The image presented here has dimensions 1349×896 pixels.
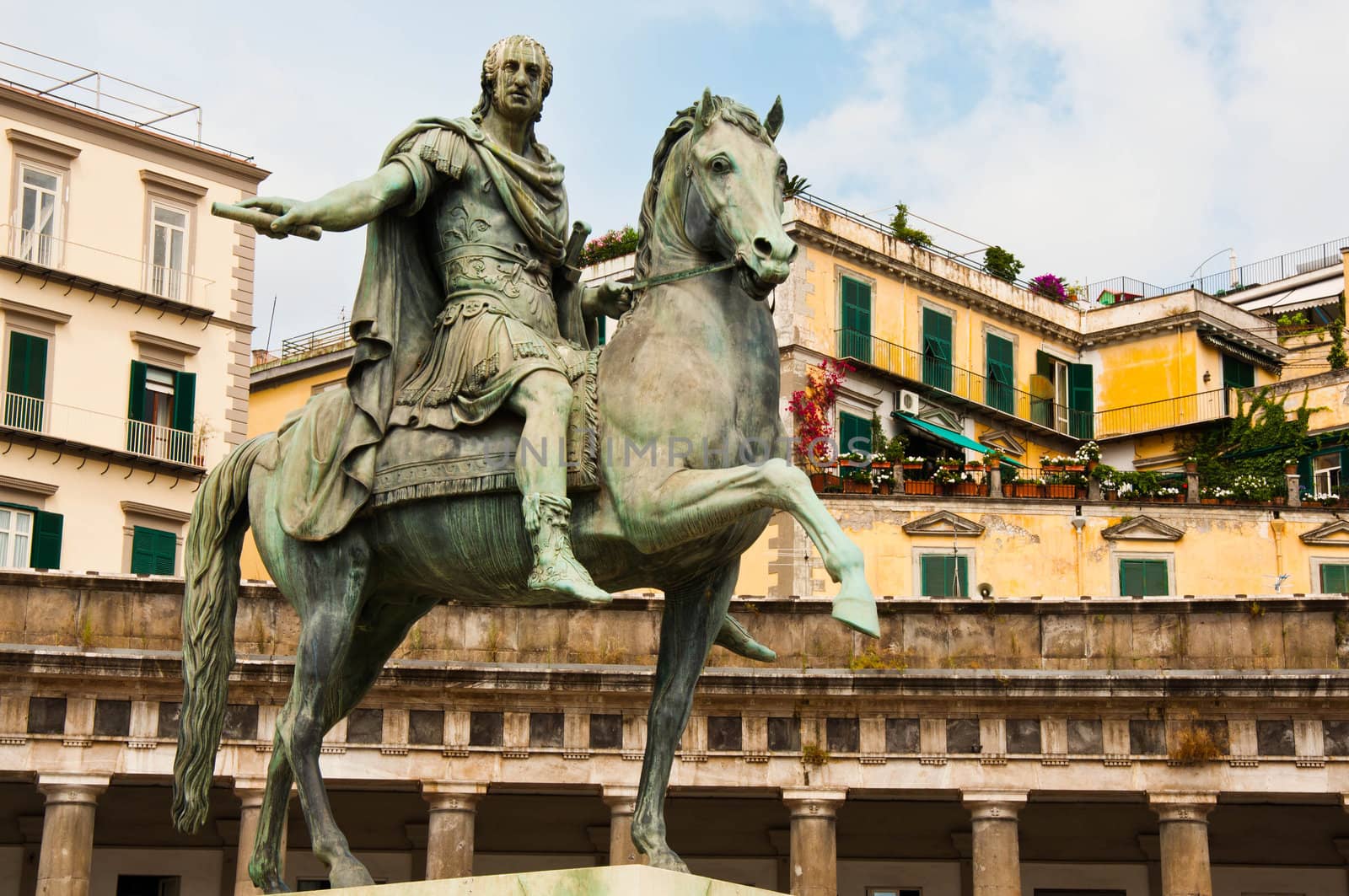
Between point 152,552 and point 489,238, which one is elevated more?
point 152,552

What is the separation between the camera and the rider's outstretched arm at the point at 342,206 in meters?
12.5

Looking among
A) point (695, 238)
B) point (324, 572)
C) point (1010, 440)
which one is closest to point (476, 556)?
point (324, 572)

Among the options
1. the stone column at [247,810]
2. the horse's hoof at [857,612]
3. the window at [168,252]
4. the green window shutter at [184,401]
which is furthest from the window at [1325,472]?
the horse's hoof at [857,612]

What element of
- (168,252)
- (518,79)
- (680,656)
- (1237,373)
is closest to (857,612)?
(680,656)

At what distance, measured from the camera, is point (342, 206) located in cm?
1255

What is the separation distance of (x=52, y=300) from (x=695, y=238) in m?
37.3

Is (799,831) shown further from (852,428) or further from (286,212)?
(286,212)

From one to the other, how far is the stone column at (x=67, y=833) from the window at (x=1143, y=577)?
23.9 metres

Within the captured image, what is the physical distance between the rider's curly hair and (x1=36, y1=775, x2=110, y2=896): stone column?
25.4 m

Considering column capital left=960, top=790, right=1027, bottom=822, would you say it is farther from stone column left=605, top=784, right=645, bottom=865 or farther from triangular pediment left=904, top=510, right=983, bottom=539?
triangular pediment left=904, top=510, right=983, bottom=539

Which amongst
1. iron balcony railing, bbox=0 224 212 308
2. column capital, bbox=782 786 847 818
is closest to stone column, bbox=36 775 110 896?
column capital, bbox=782 786 847 818

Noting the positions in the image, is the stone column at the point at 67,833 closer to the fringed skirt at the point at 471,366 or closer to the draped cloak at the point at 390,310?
the draped cloak at the point at 390,310

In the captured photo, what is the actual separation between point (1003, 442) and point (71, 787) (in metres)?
29.6

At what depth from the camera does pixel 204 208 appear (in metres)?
50.1
